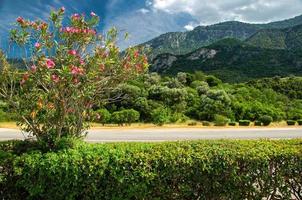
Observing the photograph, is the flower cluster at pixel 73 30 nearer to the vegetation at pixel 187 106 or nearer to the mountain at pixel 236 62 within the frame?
the vegetation at pixel 187 106

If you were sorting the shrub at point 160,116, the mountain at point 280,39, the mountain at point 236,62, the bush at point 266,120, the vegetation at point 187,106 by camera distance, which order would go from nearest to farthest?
the shrub at point 160,116, the vegetation at point 187,106, the bush at point 266,120, the mountain at point 236,62, the mountain at point 280,39

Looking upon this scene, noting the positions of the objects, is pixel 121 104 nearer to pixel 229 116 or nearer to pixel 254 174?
pixel 229 116

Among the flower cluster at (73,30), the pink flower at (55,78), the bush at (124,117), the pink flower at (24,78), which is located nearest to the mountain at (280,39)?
the bush at (124,117)

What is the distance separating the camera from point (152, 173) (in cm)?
678

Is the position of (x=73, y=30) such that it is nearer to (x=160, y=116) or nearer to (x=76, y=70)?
(x=76, y=70)

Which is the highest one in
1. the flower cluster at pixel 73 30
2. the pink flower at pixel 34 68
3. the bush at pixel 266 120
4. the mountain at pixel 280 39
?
the mountain at pixel 280 39

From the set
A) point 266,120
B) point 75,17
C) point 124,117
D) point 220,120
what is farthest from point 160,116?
point 75,17

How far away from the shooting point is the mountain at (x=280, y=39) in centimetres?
16190

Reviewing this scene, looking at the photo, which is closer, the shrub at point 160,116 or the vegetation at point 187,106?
the shrub at point 160,116

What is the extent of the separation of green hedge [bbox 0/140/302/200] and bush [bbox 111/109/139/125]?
71.5 feet

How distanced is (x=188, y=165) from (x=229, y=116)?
26316 mm

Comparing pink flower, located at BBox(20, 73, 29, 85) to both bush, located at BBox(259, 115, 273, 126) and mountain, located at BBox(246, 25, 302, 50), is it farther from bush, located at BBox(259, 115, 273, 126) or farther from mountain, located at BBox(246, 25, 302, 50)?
mountain, located at BBox(246, 25, 302, 50)

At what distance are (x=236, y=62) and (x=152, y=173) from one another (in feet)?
422

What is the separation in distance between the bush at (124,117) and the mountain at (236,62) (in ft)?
220
